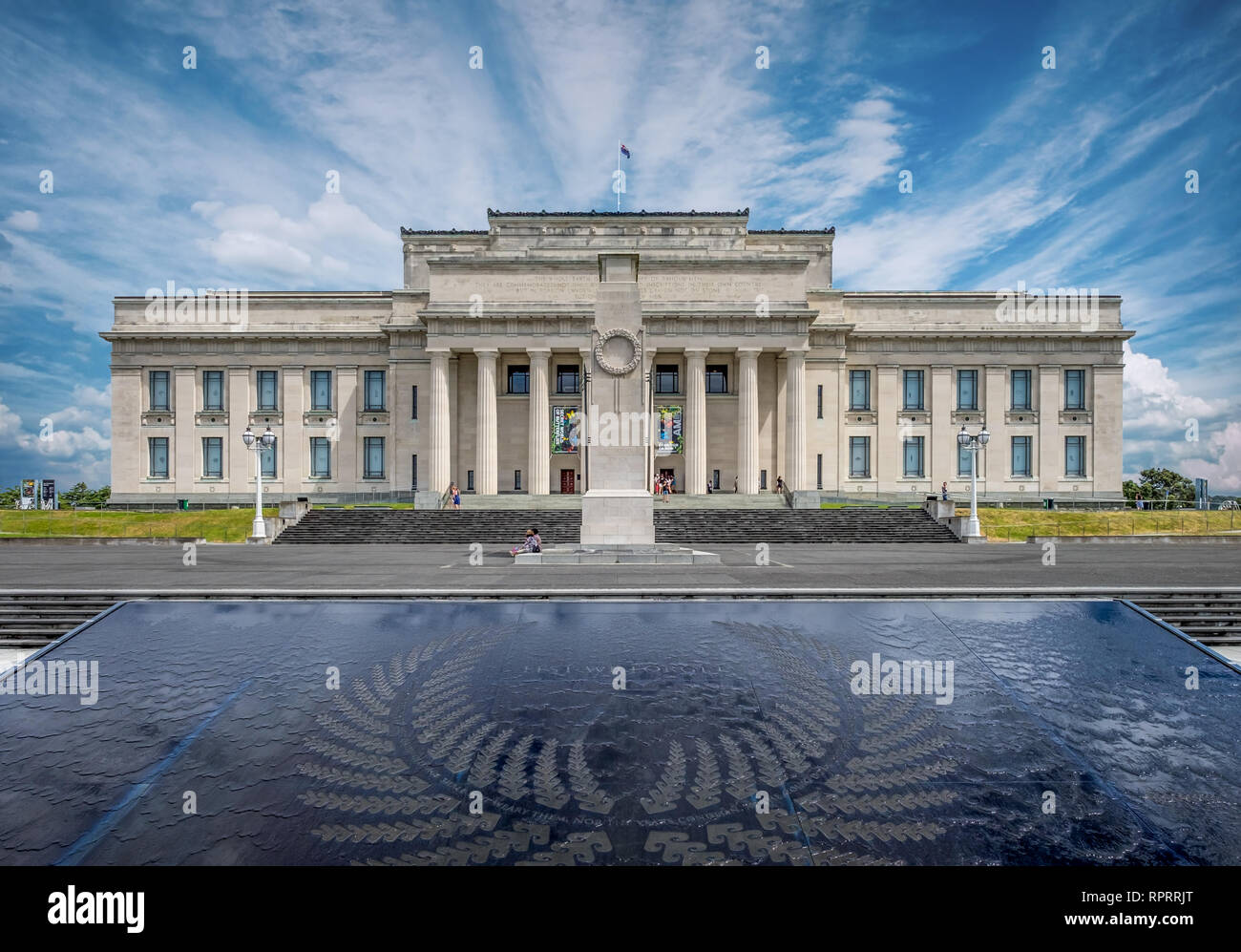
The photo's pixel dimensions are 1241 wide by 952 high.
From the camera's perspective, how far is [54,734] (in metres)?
4.74

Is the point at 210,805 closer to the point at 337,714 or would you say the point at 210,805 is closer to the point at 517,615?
the point at 337,714

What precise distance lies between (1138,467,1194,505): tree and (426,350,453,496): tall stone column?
2818 inches

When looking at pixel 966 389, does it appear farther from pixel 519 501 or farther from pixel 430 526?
pixel 430 526

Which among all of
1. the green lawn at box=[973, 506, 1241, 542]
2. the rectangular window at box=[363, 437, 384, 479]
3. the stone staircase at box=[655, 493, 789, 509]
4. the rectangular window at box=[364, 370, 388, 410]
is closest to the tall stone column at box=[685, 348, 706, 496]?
the stone staircase at box=[655, 493, 789, 509]

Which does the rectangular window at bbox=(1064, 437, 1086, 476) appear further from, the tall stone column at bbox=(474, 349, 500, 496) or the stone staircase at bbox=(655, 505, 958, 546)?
the tall stone column at bbox=(474, 349, 500, 496)

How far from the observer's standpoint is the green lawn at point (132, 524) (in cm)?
3091

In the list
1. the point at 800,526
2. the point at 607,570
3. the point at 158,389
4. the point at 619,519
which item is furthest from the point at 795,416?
the point at 158,389

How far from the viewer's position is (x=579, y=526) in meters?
30.0

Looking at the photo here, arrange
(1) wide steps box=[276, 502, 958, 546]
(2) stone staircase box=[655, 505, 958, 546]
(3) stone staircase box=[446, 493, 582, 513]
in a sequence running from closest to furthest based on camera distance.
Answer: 1. (1) wide steps box=[276, 502, 958, 546]
2. (2) stone staircase box=[655, 505, 958, 546]
3. (3) stone staircase box=[446, 493, 582, 513]

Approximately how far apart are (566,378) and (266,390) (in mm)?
25200

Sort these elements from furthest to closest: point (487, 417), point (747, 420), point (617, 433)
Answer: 1. point (487, 417)
2. point (747, 420)
3. point (617, 433)

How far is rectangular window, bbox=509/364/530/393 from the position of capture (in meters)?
49.2

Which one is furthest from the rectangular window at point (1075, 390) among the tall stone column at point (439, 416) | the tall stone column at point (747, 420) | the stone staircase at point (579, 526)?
the tall stone column at point (439, 416)
